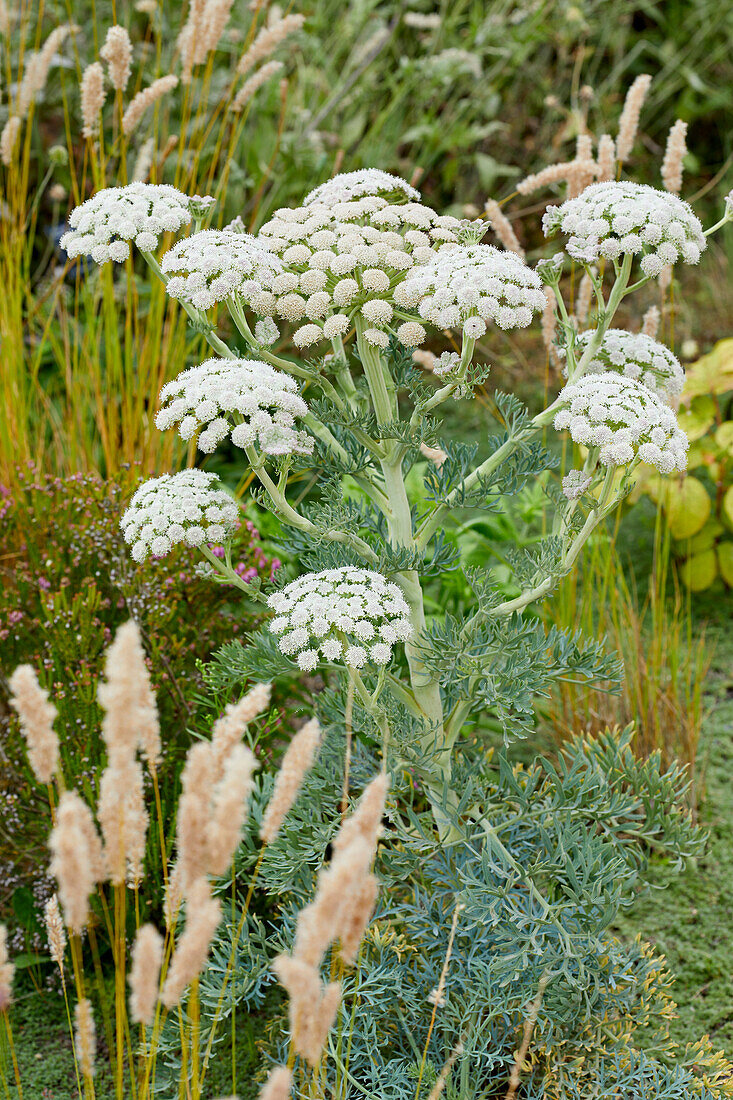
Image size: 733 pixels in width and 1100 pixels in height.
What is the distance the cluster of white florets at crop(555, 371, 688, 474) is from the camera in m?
1.67

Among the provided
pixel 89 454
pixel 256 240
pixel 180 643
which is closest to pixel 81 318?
pixel 89 454

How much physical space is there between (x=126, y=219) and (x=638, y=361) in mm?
1060

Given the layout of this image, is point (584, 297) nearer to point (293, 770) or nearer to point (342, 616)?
point (342, 616)

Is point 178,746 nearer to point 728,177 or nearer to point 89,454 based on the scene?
point 89,454

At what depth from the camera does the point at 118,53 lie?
99.5 inches

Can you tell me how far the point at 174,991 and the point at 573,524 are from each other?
3.92 ft

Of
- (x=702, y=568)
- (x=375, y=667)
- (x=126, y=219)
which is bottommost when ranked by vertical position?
(x=702, y=568)

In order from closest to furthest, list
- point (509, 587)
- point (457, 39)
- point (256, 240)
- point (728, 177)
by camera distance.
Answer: point (256, 240), point (509, 587), point (457, 39), point (728, 177)

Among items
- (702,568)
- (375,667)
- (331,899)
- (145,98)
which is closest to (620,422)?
(375,667)

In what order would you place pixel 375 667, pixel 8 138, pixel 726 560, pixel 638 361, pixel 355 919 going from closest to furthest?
pixel 355 919 → pixel 375 667 → pixel 638 361 → pixel 8 138 → pixel 726 560

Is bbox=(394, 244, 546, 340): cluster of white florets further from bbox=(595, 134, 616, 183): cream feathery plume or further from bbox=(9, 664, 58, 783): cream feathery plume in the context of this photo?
bbox=(9, 664, 58, 783): cream feathery plume

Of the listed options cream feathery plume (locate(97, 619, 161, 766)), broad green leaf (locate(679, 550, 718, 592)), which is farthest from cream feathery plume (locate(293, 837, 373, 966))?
broad green leaf (locate(679, 550, 718, 592))

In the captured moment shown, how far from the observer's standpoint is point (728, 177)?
20.4 ft

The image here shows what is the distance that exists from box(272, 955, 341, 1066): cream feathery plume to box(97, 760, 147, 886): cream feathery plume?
8.0 inches
